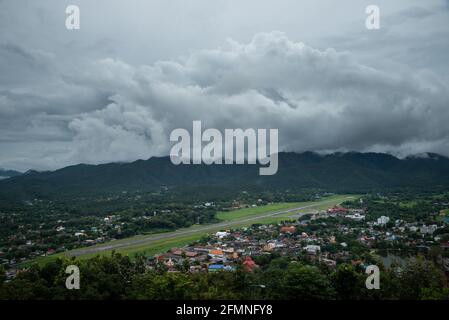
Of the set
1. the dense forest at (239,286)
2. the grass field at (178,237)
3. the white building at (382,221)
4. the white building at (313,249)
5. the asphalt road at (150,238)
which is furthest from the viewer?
the white building at (382,221)

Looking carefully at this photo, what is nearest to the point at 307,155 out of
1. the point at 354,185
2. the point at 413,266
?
the point at 354,185

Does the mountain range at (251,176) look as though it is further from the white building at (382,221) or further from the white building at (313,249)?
the white building at (313,249)

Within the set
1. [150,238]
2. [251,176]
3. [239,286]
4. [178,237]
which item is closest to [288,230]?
[178,237]

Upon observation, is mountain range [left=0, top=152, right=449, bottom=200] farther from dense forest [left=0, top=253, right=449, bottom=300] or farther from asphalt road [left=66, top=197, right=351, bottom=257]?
dense forest [left=0, top=253, right=449, bottom=300]

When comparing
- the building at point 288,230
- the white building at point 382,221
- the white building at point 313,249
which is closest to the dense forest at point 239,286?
the white building at point 313,249

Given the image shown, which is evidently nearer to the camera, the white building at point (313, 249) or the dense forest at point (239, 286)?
the dense forest at point (239, 286)

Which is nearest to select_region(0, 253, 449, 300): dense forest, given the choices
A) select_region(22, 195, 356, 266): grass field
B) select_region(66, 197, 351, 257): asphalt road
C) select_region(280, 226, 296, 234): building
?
select_region(22, 195, 356, 266): grass field

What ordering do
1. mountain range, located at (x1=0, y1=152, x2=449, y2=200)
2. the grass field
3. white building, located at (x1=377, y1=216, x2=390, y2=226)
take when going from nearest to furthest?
the grass field
white building, located at (x1=377, y1=216, x2=390, y2=226)
mountain range, located at (x1=0, y1=152, x2=449, y2=200)

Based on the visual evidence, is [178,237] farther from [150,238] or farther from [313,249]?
[313,249]
